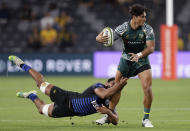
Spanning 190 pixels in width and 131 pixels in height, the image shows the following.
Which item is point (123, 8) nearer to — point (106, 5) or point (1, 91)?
point (106, 5)

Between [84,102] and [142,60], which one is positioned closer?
[84,102]

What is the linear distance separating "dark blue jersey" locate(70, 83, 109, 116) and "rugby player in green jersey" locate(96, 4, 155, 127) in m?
0.87

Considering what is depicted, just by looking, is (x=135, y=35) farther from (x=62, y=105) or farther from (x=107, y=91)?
(x=62, y=105)

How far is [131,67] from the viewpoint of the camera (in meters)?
11.6

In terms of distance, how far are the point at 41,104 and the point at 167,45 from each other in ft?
44.2

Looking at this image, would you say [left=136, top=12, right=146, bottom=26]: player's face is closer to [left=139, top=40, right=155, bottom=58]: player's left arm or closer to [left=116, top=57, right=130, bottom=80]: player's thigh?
[left=139, top=40, right=155, bottom=58]: player's left arm

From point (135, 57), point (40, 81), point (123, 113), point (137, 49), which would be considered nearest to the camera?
point (135, 57)

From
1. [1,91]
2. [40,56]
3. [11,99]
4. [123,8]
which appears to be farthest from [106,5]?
[11,99]

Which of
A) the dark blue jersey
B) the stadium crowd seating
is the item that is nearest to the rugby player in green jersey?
the dark blue jersey

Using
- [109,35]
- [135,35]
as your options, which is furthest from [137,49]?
[109,35]

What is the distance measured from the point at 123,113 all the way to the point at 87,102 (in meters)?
3.18

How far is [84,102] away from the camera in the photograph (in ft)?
34.6

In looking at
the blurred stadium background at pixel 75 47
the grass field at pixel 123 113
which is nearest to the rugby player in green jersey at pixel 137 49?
the grass field at pixel 123 113

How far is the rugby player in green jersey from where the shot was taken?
439 inches
